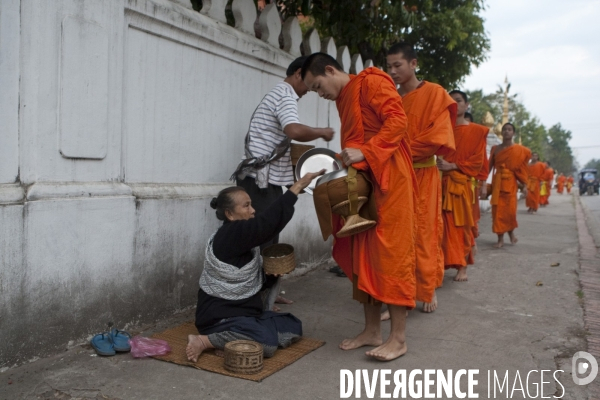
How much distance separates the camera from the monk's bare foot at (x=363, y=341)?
3.78m

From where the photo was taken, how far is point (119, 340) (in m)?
3.52

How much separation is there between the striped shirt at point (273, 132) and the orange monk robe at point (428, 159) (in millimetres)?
885

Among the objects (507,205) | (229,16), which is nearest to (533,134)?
(507,205)

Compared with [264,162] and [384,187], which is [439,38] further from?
[384,187]

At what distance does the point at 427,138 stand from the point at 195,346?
2.16 m

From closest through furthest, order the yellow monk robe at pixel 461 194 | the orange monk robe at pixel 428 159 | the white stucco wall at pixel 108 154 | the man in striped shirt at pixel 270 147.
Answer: the white stucco wall at pixel 108 154, the orange monk robe at pixel 428 159, the man in striped shirt at pixel 270 147, the yellow monk robe at pixel 461 194

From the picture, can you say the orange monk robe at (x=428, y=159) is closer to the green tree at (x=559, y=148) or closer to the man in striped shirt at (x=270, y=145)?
the man in striped shirt at (x=270, y=145)

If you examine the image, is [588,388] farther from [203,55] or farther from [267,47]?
[267,47]

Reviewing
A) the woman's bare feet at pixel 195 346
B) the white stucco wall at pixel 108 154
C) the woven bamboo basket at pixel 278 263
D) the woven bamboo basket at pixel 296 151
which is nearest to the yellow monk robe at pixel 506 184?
the white stucco wall at pixel 108 154

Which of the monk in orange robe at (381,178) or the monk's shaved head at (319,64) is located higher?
the monk's shaved head at (319,64)

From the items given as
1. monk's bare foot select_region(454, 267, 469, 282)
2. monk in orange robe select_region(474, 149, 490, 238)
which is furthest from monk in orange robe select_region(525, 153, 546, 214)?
monk's bare foot select_region(454, 267, 469, 282)

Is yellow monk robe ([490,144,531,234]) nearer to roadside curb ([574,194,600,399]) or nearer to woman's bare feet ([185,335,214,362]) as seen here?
roadside curb ([574,194,600,399])

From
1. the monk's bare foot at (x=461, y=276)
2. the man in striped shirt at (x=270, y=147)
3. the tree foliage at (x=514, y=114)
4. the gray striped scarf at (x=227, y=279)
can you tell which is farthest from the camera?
the tree foliage at (x=514, y=114)

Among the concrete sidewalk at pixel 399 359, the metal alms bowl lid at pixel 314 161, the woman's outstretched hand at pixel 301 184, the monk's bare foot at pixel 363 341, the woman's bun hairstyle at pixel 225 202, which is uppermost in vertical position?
the metal alms bowl lid at pixel 314 161
